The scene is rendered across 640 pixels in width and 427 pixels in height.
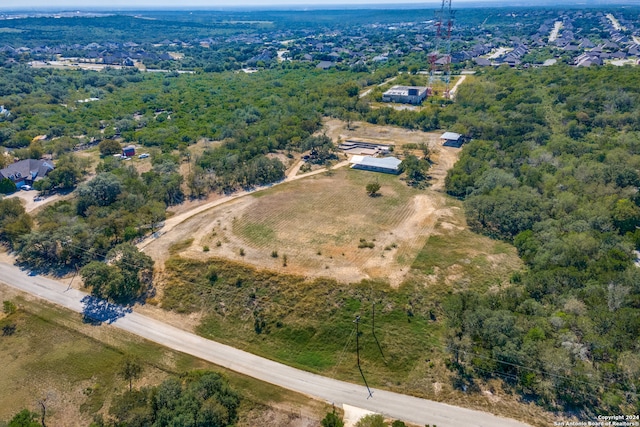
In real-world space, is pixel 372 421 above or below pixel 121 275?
below

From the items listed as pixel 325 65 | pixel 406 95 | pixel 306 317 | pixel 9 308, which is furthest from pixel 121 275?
pixel 325 65

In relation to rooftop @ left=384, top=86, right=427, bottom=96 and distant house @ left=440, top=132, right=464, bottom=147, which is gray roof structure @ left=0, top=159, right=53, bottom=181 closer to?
distant house @ left=440, top=132, right=464, bottom=147

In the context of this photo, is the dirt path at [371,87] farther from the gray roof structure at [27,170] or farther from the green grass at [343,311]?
the gray roof structure at [27,170]

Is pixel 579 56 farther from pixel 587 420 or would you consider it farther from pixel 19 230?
pixel 19 230

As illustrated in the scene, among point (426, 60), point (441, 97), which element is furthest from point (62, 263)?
point (426, 60)

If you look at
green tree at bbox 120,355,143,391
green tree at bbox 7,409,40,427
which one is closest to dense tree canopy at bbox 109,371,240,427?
green tree at bbox 120,355,143,391

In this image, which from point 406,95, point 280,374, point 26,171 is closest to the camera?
point 280,374

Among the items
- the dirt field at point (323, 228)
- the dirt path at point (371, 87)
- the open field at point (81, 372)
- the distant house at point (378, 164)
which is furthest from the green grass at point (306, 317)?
the dirt path at point (371, 87)

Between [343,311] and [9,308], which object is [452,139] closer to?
[343,311]
